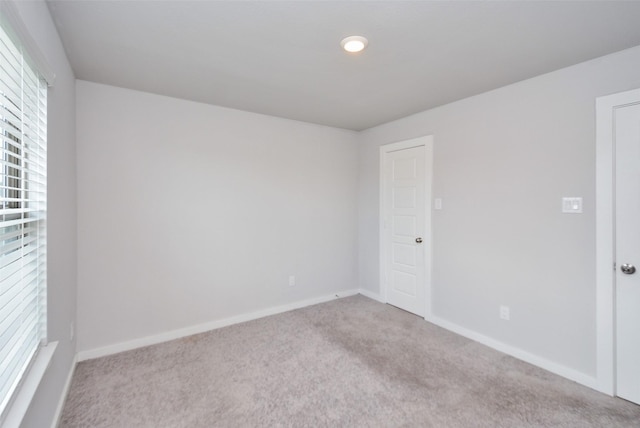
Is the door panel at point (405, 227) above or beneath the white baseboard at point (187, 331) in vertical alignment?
above

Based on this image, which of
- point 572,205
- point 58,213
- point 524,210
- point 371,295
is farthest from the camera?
point 371,295

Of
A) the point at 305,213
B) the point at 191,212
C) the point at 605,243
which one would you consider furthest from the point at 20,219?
the point at 605,243

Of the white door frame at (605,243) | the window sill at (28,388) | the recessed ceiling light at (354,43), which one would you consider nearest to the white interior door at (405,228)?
the white door frame at (605,243)

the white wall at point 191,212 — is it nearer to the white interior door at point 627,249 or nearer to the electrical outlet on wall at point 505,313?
the electrical outlet on wall at point 505,313

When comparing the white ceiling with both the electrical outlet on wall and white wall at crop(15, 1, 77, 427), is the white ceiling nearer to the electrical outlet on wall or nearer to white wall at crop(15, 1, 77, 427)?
white wall at crop(15, 1, 77, 427)

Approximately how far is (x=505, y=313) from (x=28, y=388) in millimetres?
3306

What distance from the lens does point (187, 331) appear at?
3.04 m

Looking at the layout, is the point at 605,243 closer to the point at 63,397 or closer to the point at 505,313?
the point at 505,313

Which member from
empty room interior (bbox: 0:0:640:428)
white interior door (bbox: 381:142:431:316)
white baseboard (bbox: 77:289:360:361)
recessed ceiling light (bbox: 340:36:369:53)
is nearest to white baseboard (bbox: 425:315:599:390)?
empty room interior (bbox: 0:0:640:428)

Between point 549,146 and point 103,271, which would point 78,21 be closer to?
point 103,271

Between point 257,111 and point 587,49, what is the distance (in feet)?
9.50

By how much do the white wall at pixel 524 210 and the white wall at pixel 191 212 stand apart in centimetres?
155

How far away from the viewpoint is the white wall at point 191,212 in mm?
2631

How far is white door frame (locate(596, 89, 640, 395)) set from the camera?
212 centimetres
